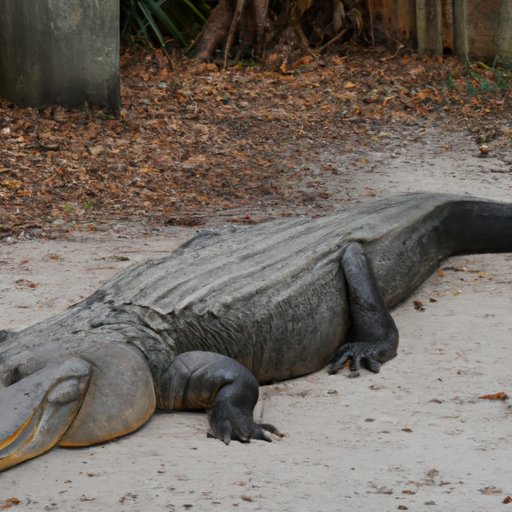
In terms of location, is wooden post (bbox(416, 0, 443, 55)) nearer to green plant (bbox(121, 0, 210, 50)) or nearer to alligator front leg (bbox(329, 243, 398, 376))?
green plant (bbox(121, 0, 210, 50))

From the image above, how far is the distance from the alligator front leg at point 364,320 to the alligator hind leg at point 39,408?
1509 mm

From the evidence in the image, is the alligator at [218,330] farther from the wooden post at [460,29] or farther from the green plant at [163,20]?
the green plant at [163,20]

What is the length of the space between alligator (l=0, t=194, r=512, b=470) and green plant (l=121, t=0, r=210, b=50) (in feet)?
21.7

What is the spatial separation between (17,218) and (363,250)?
3230mm

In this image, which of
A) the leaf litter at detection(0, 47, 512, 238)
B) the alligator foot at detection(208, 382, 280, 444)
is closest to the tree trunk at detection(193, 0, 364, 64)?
the leaf litter at detection(0, 47, 512, 238)

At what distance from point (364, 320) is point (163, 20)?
7670mm

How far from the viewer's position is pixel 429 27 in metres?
11.8

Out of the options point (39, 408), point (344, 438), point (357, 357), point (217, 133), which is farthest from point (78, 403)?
point (217, 133)

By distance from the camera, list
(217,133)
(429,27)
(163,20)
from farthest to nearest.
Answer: (163,20) < (429,27) < (217,133)

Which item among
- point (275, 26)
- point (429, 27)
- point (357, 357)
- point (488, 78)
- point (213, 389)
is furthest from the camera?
point (275, 26)

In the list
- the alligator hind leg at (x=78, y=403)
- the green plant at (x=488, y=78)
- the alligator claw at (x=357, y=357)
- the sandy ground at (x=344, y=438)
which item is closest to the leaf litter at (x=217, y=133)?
the green plant at (x=488, y=78)

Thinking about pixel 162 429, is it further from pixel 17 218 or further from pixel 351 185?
pixel 351 185

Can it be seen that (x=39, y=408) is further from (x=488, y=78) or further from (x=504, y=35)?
(x=504, y=35)

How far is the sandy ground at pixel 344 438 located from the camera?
349 cm
